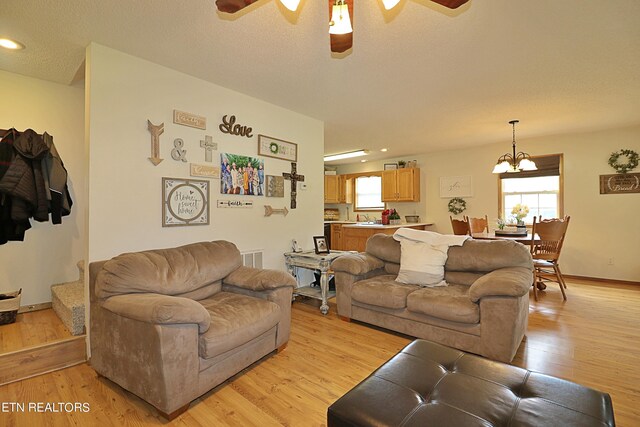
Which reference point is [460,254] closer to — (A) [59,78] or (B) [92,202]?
(B) [92,202]

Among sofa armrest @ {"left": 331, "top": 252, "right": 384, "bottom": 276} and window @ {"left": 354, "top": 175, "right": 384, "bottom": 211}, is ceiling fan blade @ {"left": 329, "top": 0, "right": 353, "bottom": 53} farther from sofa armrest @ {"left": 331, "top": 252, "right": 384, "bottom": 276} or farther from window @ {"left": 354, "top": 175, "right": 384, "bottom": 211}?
window @ {"left": 354, "top": 175, "right": 384, "bottom": 211}

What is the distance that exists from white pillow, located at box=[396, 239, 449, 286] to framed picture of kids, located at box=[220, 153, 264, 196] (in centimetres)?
181

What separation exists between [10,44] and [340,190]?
6.36m

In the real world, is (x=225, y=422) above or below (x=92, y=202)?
below

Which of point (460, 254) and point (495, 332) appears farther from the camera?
point (460, 254)

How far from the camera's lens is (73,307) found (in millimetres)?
2365

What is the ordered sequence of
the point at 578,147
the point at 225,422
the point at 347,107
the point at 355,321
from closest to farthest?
the point at 225,422, the point at 355,321, the point at 347,107, the point at 578,147

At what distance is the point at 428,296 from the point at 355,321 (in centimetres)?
91

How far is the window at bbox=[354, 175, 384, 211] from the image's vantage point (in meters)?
7.49

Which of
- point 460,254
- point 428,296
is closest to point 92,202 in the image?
point 428,296

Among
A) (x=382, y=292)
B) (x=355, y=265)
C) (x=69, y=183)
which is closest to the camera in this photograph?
(x=382, y=292)

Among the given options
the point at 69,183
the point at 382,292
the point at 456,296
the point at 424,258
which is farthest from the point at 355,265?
the point at 69,183

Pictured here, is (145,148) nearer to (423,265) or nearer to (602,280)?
(423,265)

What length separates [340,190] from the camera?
26.0 ft
